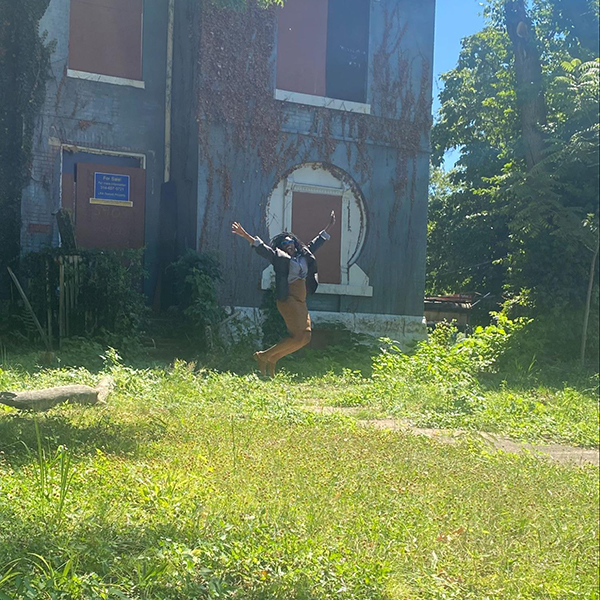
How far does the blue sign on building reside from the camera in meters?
12.1

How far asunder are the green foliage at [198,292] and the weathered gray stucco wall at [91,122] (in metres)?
1.14

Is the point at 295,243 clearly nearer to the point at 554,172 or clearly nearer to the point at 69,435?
the point at 69,435

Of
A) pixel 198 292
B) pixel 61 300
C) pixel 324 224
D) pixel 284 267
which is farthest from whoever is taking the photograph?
pixel 324 224

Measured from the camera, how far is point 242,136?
38.7 feet

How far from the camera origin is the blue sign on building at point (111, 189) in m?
12.1

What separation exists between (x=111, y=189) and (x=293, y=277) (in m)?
5.41

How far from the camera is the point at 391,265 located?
13.0 m

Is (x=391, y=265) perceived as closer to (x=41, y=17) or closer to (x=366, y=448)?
(x=41, y=17)

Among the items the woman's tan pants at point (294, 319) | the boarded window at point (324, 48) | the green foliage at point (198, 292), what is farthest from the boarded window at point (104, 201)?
the woman's tan pants at point (294, 319)

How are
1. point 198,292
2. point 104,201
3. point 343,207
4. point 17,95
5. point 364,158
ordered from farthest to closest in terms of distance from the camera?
point 364,158 < point 343,207 < point 104,201 < point 17,95 < point 198,292

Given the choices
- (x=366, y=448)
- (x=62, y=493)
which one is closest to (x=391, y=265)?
(x=366, y=448)

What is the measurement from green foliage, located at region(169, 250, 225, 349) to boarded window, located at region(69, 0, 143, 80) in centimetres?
321

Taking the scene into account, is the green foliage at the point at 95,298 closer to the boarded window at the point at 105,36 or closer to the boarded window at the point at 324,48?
the boarded window at the point at 105,36

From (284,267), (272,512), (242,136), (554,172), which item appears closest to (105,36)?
(242,136)
